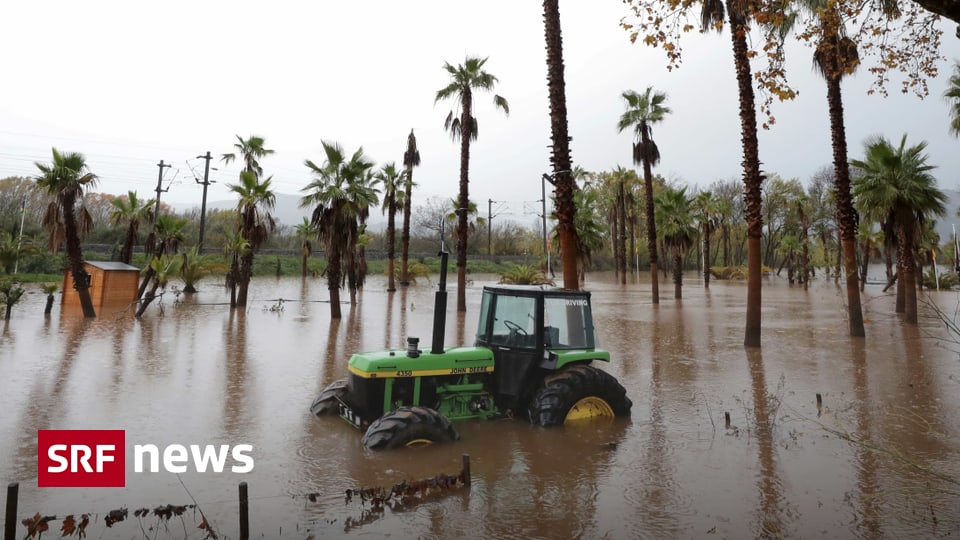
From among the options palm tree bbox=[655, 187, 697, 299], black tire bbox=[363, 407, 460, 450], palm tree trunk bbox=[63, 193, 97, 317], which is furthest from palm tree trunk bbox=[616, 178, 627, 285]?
black tire bbox=[363, 407, 460, 450]

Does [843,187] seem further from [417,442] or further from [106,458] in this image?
[106,458]

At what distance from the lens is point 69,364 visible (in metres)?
11.7

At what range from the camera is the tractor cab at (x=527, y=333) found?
25.0 feet

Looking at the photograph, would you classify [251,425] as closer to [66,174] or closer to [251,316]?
[251,316]

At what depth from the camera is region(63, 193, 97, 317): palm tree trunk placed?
1933 centimetres

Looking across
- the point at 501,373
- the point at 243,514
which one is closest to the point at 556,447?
the point at 501,373

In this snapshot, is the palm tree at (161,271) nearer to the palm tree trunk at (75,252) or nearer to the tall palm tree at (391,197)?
the palm tree trunk at (75,252)

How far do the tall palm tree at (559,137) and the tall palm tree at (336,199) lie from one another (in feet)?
30.6

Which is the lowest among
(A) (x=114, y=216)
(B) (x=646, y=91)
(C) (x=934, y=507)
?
(C) (x=934, y=507)

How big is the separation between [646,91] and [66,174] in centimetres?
2465

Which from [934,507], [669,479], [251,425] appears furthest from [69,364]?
[934,507]

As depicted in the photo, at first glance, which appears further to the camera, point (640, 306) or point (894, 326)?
point (640, 306)

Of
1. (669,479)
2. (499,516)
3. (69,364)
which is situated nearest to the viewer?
(499,516)

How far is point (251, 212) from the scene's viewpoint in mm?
23812
